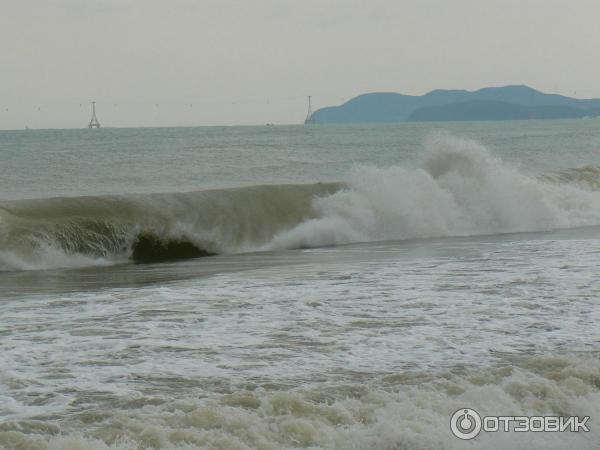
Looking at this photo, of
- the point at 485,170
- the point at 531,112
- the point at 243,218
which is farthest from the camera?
the point at 531,112

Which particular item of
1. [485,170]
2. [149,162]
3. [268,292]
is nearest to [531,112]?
[149,162]

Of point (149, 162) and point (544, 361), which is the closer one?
point (544, 361)

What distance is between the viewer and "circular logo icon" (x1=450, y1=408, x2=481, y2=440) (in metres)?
5.04

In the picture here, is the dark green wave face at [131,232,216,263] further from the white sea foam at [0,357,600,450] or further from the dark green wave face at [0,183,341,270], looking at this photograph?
the white sea foam at [0,357,600,450]

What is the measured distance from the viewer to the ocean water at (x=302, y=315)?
5.12 meters

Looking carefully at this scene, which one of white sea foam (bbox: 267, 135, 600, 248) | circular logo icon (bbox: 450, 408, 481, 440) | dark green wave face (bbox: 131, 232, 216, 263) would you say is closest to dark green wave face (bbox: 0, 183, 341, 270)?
dark green wave face (bbox: 131, 232, 216, 263)

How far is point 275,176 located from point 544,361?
1019 inches

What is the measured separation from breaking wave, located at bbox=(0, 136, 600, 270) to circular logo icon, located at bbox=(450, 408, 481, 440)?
8.59 m

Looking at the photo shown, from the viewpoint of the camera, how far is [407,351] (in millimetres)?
6582

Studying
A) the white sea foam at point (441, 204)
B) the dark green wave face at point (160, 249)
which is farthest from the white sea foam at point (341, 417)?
the white sea foam at point (441, 204)

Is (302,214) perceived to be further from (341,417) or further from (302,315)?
(341,417)

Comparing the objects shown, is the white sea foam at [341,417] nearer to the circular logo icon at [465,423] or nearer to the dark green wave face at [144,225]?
the circular logo icon at [465,423]

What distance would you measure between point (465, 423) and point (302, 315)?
291 centimetres

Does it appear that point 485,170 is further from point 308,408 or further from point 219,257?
point 308,408
